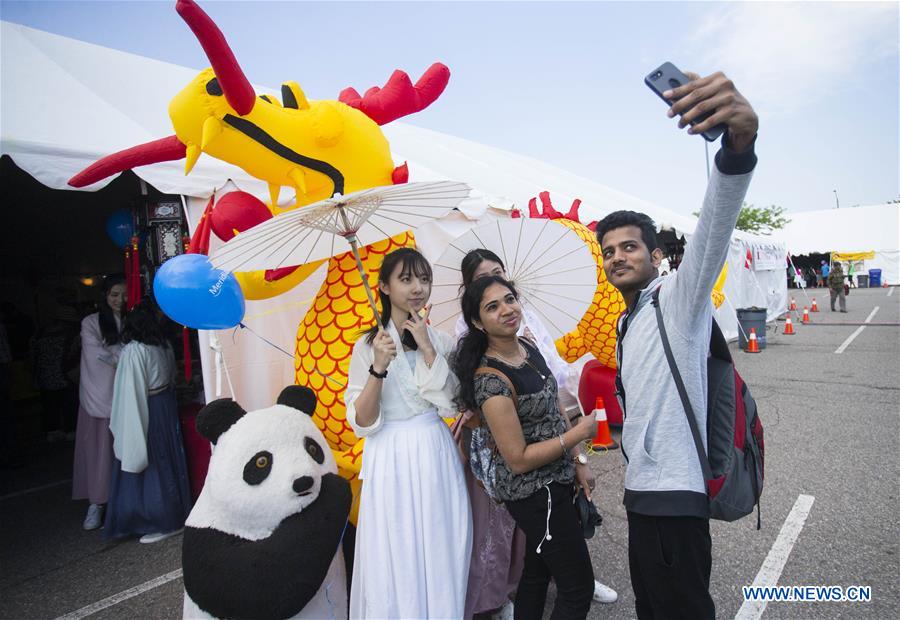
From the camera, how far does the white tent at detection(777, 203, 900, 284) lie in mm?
28203

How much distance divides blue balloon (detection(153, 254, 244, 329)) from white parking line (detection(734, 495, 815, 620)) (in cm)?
272

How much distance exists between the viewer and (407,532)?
177 centimetres

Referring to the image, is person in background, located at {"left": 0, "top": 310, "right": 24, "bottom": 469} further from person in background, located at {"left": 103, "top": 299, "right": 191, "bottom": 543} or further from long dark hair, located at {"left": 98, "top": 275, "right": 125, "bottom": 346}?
person in background, located at {"left": 103, "top": 299, "right": 191, "bottom": 543}

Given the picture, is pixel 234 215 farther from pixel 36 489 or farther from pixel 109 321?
pixel 36 489

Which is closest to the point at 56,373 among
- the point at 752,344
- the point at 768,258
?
the point at 752,344

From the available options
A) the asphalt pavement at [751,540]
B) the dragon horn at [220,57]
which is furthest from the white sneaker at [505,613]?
the dragon horn at [220,57]

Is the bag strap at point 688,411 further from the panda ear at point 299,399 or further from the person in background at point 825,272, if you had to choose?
the person in background at point 825,272

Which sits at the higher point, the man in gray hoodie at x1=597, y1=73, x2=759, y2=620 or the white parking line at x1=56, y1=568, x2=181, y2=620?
the man in gray hoodie at x1=597, y1=73, x2=759, y2=620

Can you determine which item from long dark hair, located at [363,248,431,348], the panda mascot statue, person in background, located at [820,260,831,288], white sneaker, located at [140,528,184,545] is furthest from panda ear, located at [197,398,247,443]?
person in background, located at [820,260,831,288]

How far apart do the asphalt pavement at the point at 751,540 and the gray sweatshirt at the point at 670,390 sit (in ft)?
4.18

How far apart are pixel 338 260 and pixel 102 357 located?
2.41 metres

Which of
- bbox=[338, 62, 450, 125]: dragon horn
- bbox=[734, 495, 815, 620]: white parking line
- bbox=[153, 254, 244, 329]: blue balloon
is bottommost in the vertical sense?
bbox=[734, 495, 815, 620]: white parking line

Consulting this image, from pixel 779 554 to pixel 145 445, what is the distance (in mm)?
3837

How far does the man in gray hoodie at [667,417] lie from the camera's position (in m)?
1.35
